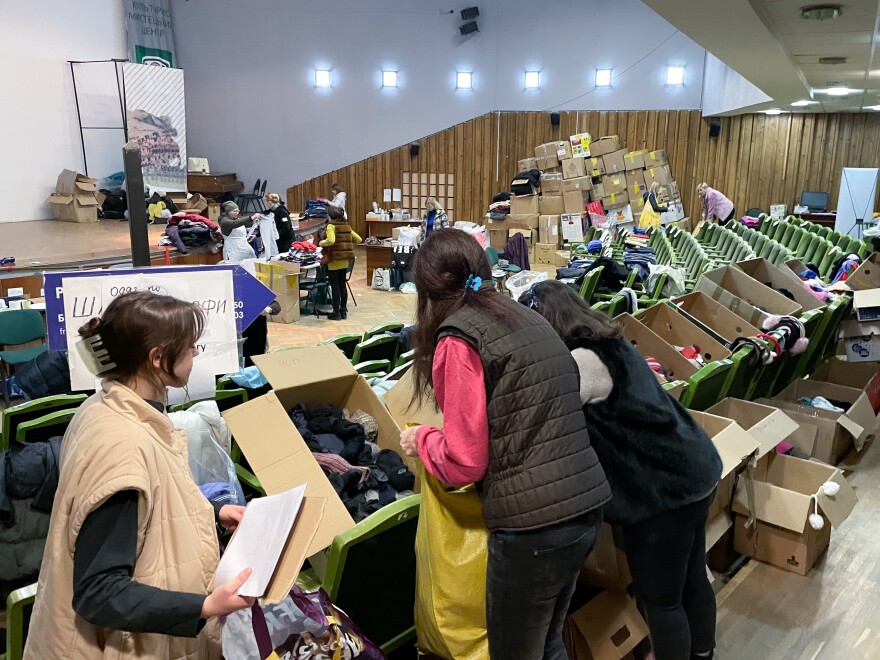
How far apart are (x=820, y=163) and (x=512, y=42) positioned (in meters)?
6.39

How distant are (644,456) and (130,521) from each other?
4.48ft

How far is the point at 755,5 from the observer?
3488 millimetres

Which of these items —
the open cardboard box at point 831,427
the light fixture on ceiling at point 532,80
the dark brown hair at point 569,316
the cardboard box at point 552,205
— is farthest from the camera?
the light fixture on ceiling at point 532,80

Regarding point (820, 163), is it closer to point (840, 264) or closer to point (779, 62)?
point (840, 264)

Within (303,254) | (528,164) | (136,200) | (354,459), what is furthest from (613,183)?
(354,459)

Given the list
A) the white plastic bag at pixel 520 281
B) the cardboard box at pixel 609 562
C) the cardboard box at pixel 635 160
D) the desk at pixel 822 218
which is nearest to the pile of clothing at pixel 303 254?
the white plastic bag at pixel 520 281

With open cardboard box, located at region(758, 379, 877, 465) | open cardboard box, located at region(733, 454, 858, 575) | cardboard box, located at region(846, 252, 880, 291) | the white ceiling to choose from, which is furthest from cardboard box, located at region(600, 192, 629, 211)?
open cardboard box, located at region(733, 454, 858, 575)

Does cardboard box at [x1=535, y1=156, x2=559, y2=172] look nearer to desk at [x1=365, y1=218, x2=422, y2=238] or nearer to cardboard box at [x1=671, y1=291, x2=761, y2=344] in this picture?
desk at [x1=365, y1=218, x2=422, y2=238]

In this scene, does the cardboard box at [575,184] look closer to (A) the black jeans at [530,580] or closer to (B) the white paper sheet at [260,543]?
(A) the black jeans at [530,580]

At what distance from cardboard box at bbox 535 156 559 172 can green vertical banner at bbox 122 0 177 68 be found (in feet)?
26.0

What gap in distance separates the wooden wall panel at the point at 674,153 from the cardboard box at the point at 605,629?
1298 centimetres

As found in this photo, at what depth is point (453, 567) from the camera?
1912mm

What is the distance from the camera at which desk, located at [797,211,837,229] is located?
12.9 m

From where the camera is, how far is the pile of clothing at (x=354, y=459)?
8.14 feet
